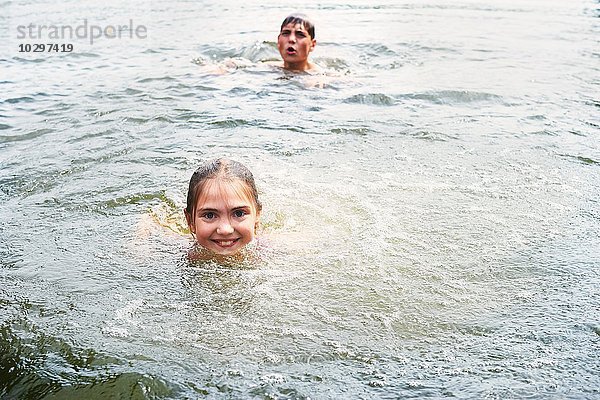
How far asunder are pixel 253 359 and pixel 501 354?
1127 millimetres

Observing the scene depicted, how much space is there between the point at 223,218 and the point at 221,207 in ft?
0.23

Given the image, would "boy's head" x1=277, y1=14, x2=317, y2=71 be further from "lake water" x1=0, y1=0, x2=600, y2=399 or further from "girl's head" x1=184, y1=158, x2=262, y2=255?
"girl's head" x1=184, y1=158, x2=262, y2=255

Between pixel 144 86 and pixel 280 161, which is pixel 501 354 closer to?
pixel 280 161

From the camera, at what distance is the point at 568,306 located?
3654 mm

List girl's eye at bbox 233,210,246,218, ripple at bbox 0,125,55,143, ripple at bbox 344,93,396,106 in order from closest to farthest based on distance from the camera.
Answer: girl's eye at bbox 233,210,246,218 < ripple at bbox 0,125,55,143 < ripple at bbox 344,93,396,106

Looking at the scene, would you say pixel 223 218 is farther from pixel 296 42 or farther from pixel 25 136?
A: pixel 296 42

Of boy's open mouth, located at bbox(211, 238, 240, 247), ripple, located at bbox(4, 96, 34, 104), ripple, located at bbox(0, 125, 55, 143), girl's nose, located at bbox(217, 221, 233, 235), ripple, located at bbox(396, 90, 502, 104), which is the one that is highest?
ripple, located at bbox(396, 90, 502, 104)

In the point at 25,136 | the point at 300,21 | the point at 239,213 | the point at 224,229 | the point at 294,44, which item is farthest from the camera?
the point at 300,21

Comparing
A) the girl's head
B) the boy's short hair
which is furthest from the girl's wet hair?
the boy's short hair

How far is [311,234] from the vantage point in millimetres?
4652

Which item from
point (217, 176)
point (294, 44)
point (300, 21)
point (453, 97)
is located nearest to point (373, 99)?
point (453, 97)

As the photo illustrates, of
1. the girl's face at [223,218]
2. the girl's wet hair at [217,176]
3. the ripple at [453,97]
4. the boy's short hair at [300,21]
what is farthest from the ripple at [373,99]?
the girl's face at [223,218]

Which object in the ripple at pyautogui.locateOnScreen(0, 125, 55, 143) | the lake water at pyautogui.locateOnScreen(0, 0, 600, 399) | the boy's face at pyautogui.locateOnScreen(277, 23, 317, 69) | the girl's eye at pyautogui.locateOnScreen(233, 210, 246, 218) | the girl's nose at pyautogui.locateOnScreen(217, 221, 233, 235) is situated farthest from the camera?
the boy's face at pyautogui.locateOnScreen(277, 23, 317, 69)

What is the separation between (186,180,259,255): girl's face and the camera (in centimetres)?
419
